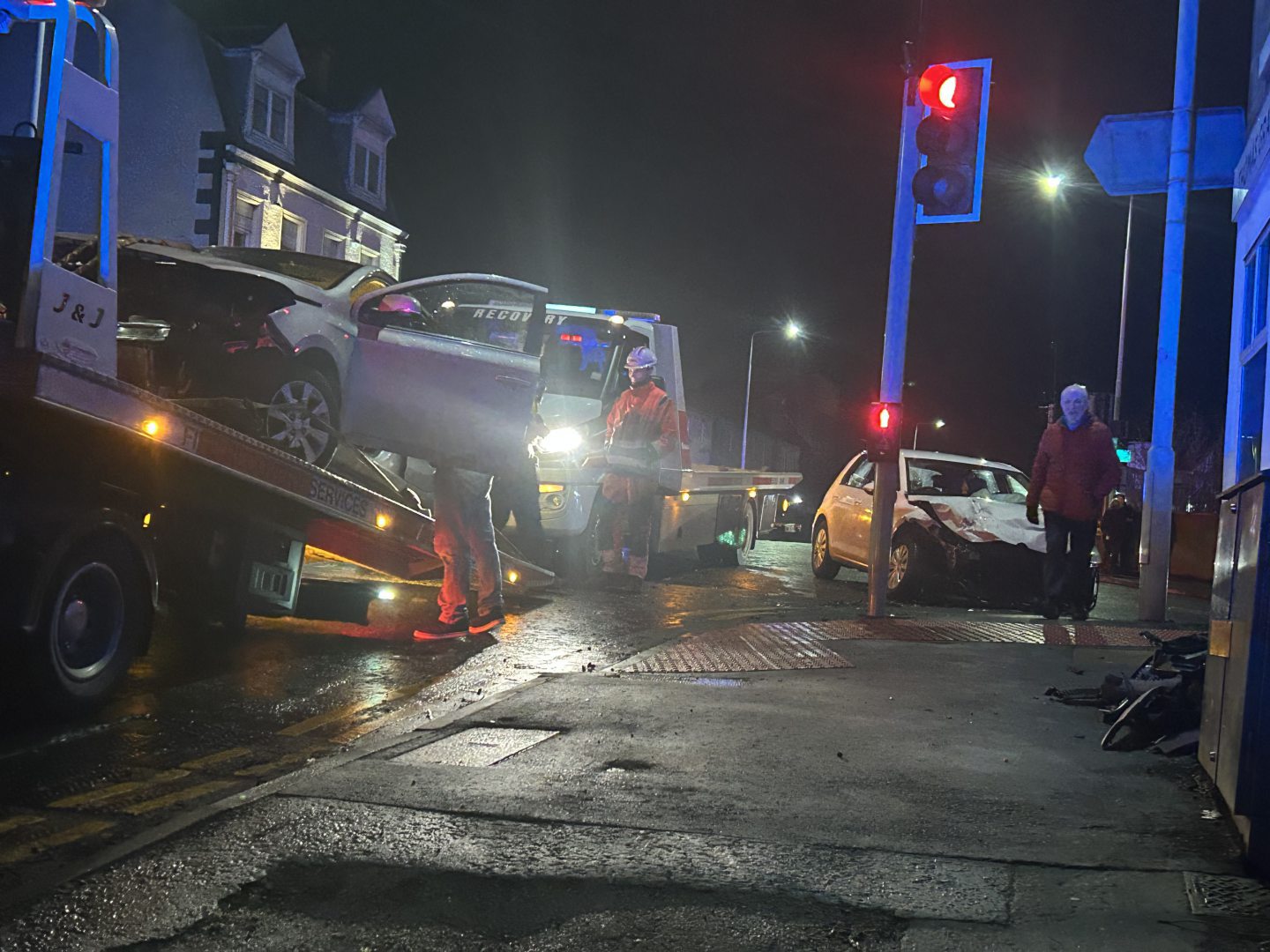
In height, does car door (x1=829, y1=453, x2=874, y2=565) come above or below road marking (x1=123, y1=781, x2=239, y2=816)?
above

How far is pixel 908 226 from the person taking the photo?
1082cm

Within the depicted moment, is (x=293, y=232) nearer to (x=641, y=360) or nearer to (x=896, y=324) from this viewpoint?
(x=641, y=360)

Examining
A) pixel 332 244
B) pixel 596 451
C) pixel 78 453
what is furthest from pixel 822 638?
pixel 332 244

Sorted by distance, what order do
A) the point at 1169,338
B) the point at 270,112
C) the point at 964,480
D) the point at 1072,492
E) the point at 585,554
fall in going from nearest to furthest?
the point at 1072,492 → the point at 1169,338 → the point at 585,554 → the point at 964,480 → the point at 270,112

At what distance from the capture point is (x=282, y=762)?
5516 millimetres

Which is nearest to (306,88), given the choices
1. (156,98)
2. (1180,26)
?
(156,98)

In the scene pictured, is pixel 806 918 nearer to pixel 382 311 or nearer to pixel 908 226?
pixel 382 311

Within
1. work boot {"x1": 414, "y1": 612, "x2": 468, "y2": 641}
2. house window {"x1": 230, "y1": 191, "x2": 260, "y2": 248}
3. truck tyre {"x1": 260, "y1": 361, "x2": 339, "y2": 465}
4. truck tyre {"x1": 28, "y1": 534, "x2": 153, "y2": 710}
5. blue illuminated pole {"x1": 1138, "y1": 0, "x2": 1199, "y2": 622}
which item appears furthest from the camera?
house window {"x1": 230, "y1": 191, "x2": 260, "y2": 248}

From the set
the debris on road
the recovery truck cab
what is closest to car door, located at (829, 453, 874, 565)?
the recovery truck cab

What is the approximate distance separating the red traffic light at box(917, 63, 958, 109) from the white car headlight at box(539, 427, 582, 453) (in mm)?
5029

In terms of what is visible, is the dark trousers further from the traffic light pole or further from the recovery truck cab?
the recovery truck cab

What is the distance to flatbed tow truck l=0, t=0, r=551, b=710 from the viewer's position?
222 inches

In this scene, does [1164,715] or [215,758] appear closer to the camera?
[215,758]

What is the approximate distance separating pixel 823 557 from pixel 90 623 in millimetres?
11027
